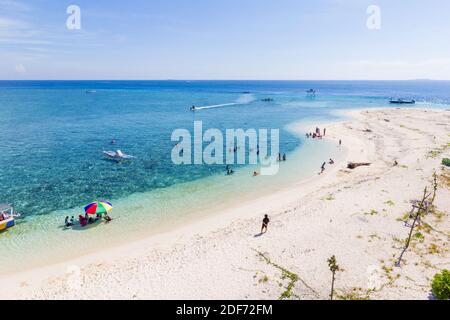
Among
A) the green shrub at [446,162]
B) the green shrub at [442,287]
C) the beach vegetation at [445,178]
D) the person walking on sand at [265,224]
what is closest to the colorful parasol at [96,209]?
the person walking on sand at [265,224]

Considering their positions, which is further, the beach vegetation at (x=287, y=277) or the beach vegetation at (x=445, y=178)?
the beach vegetation at (x=445, y=178)

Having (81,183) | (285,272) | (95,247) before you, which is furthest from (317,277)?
(81,183)

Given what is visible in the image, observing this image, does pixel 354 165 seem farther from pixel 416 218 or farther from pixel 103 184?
pixel 103 184

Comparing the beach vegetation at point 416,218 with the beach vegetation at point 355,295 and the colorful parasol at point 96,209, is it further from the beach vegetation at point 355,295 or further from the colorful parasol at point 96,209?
the colorful parasol at point 96,209

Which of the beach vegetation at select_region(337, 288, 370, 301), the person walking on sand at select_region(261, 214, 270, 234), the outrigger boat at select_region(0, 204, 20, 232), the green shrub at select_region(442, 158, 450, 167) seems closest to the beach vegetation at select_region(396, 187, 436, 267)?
the beach vegetation at select_region(337, 288, 370, 301)

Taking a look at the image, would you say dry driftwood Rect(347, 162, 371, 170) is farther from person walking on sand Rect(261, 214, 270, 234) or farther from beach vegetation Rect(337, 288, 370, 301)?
beach vegetation Rect(337, 288, 370, 301)

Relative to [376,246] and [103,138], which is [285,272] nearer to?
[376,246]
